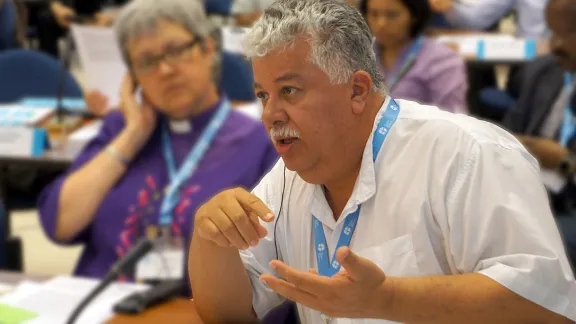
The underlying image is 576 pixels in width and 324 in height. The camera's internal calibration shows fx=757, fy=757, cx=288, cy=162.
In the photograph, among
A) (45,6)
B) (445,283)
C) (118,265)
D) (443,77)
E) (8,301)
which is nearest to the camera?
(445,283)

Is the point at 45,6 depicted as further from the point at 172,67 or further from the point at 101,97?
the point at 172,67

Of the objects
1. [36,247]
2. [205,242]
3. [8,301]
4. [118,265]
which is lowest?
[36,247]

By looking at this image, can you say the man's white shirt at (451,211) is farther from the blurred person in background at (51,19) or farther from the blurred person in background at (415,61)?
the blurred person in background at (51,19)

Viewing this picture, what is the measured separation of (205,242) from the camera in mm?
1474

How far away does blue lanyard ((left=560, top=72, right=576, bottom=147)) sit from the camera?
119 inches

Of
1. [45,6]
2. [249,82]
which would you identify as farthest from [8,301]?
[45,6]

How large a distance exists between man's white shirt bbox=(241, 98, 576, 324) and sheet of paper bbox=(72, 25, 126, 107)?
220 cm

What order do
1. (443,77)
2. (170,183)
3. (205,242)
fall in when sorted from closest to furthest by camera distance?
(205,242), (170,183), (443,77)

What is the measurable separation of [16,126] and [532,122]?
7.11 ft

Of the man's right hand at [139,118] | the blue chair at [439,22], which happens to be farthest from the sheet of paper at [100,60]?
the blue chair at [439,22]

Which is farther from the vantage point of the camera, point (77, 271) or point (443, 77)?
point (443, 77)

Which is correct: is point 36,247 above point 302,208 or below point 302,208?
below

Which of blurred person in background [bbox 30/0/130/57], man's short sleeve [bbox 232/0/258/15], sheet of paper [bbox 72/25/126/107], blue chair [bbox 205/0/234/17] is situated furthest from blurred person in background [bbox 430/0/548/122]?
blurred person in background [bbox 30/0/130/57]

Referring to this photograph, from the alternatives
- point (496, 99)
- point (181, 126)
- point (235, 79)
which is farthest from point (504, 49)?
point (181, 126)
